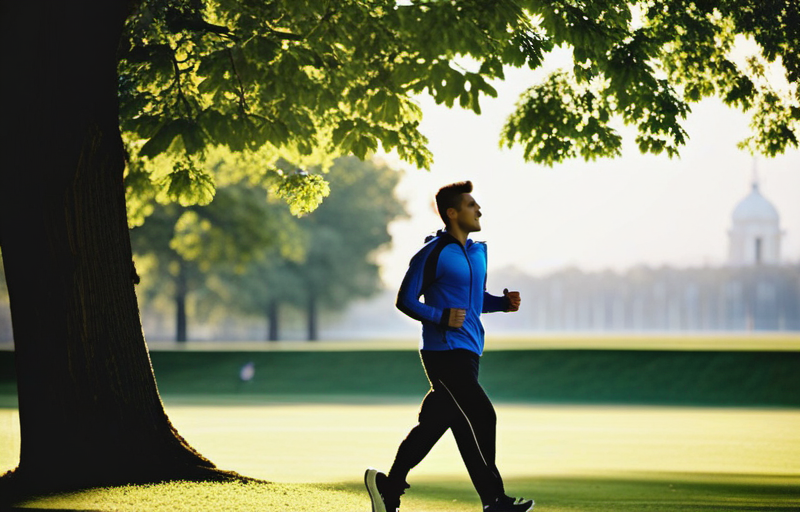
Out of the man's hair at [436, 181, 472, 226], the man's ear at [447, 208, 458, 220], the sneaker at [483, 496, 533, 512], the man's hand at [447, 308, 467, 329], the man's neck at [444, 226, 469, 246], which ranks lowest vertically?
the sneaker at [483, 496, 533, 512]

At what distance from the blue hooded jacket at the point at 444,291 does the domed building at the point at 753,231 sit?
164553mm

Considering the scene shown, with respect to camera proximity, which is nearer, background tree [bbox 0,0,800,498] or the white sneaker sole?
the white sneaker sole

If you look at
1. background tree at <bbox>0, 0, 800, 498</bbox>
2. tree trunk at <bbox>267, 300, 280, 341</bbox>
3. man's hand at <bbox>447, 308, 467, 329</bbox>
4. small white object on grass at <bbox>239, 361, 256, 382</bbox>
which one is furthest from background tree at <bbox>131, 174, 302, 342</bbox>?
man's hand at <bbox>447, 308, 467, 329</bbox>

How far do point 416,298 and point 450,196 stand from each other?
69 centimetres

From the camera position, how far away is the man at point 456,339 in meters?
6.94

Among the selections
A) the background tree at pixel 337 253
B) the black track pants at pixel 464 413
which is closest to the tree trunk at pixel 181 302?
the background tree at pixel 337 253

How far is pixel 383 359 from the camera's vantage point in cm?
3794

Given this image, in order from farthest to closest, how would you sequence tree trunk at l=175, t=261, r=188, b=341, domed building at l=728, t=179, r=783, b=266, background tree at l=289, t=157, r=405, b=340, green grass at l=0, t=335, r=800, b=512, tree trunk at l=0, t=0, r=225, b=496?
1. domed building at l=728, t=179, r=783, b=266
2. background tree at l=289, t=157, r=405, b=340
3. tree trunk at l=175, t=261, r=188, b=341
4. tree trunk at l=0, t=0, r=225, b=496
5. green grass at l=0, t=335, r=800, b=512

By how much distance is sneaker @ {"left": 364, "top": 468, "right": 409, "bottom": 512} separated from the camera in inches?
288

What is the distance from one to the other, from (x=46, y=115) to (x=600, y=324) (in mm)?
156292

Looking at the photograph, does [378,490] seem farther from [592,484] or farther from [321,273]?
[321,273]

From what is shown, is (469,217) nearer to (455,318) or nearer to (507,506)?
(455,318)

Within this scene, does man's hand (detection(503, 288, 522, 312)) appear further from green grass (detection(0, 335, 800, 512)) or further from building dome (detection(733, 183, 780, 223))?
building dome (detection(733, 183, 780, 223))

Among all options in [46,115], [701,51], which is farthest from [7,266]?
[701,51]
